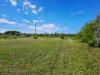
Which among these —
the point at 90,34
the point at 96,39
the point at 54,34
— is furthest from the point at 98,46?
the point at 54,34

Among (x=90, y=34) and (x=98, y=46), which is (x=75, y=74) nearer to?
(x=98, y=46)

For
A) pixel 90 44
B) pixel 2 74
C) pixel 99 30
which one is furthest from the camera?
pixel 90 44

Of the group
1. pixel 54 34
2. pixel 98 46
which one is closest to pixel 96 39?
pixel 98 46

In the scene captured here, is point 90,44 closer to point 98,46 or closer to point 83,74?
point 98,46

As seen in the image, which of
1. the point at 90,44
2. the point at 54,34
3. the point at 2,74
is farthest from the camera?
the point at 54,34

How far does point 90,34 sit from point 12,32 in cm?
9183

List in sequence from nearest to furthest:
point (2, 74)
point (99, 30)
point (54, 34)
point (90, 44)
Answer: point (2, 74)
point (99, 30)
point (90, 44)
point (54, 34)

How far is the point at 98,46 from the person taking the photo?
24.6m

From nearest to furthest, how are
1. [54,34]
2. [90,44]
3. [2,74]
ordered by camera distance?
[2,74], [90,44], [54,34]

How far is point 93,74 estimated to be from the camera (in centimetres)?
838

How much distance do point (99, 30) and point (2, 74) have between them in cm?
1725

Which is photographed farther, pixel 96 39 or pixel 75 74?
pixel 96 39

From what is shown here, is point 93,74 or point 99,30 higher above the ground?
point 99,30

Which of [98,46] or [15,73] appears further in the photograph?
[98,46]
